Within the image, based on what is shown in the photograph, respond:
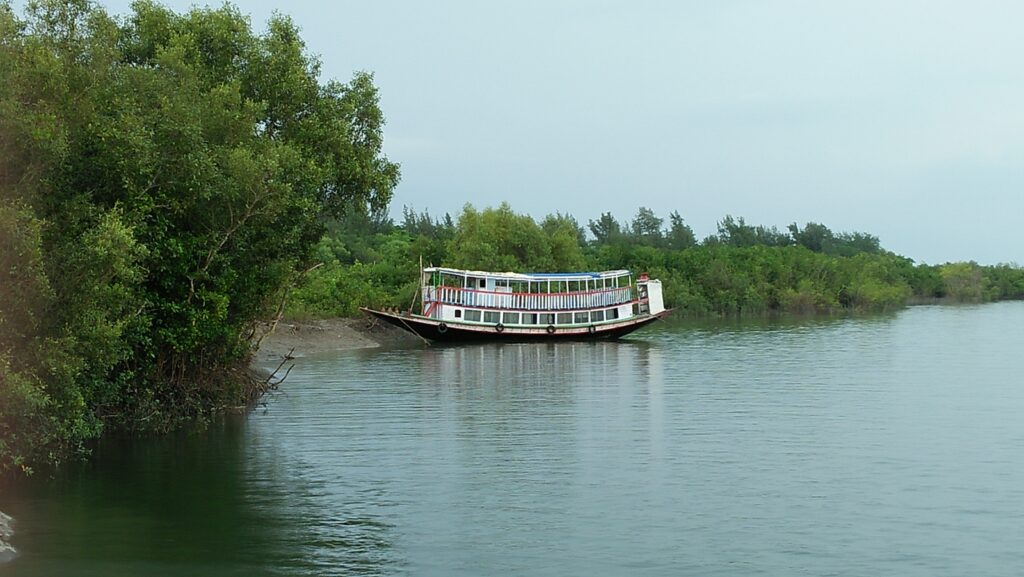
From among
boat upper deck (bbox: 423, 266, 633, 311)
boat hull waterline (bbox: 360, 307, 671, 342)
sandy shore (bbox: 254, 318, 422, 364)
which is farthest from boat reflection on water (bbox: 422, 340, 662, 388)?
sandy shore (bbox: 254, 318, 422, 364)

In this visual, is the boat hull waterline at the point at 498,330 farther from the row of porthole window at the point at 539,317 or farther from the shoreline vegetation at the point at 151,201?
the shoreline vegetation at the point at 151,201

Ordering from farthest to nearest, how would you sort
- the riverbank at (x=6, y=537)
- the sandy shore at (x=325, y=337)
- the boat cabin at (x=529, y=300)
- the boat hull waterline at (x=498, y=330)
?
the boat cabin at (x=529, y=300)
the boat hull waterline at (x=498, y=330)
the sandy shore at (x=325, y=337)
the riverbank at (x=6, y=537)

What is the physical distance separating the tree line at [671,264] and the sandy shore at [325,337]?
112 cm

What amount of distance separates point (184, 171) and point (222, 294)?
3.44 meters

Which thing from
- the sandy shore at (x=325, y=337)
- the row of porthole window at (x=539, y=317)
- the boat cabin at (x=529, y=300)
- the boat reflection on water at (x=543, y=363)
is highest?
the boat cabin at (x=529, y=300)

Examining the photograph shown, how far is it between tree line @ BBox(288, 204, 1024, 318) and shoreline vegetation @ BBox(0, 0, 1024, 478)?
57.0 ft

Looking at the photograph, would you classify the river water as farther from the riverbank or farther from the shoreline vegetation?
the shoreline vegetation

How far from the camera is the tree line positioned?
69250 mm

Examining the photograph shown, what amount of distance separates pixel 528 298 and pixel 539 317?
1.25 metres

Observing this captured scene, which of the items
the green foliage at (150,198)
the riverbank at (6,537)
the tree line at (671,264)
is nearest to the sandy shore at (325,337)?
the tree line at (671,264)

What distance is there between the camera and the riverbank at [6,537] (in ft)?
47.7

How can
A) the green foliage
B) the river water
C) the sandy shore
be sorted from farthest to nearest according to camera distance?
1. the sandy shore
2. the green foliage
3. the river water

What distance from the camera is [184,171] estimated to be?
21672 millimetres

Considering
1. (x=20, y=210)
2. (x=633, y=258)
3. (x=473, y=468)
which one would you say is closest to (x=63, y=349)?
(x=20, y=210)
